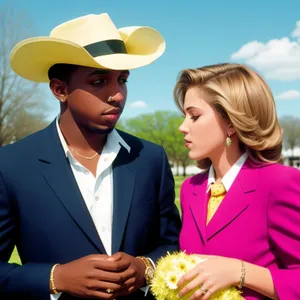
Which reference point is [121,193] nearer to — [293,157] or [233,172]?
[233,172]

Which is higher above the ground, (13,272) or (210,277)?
(13,272)

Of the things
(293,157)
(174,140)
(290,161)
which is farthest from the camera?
(293,157)

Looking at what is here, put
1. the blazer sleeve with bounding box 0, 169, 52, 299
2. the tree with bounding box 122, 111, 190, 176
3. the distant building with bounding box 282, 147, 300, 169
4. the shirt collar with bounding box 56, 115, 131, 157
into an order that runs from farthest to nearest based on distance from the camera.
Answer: the distant building with bounding box 282, 147, 300, 169
the tree with bounding box 122, 111, 190, 176
the shirt collar with bounding box 56, 115, 131, 157
the blazer sleeve with bounding box 0, 169, 52, 299

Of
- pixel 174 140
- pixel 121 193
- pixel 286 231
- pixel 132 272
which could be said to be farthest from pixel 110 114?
pixel 174 140

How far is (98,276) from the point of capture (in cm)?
270

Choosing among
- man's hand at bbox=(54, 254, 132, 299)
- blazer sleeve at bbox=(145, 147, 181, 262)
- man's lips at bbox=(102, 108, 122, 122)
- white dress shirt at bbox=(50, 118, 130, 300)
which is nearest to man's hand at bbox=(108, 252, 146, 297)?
man's hand at bbox=(54, 254, 132, 299)

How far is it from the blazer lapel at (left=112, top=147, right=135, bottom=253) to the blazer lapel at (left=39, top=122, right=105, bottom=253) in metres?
0.13

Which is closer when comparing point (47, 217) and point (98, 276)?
point (98, 276)

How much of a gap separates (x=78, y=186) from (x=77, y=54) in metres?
0.86

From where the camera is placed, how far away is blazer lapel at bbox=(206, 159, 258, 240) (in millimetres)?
2973

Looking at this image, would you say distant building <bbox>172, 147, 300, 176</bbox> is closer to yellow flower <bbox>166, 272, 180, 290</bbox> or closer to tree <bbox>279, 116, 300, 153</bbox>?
tree <bbox>279, 116, 300, 153</bbox>

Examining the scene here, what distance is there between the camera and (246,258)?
2.89 metres

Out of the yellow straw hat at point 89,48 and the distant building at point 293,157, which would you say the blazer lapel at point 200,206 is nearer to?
the yellow straw hat at point 89,48

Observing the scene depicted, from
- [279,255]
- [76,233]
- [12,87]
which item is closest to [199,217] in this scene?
[279,255]
